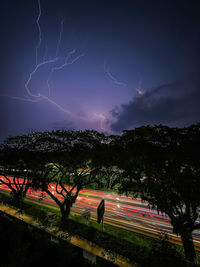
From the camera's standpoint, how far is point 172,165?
6.19 meters

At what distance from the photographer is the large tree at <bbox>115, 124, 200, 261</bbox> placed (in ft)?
18.6

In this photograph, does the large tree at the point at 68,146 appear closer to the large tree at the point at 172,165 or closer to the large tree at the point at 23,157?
the large tree at the point at 23,157

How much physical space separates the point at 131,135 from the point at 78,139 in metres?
6.01

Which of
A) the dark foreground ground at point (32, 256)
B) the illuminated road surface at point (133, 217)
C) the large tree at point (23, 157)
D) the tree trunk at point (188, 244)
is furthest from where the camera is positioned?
the illuminated road surface at point (133, 217)

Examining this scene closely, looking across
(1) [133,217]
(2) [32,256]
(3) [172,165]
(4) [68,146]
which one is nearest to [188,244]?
(3) [172,165]

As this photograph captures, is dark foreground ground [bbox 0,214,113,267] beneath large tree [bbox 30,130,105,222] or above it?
beneath

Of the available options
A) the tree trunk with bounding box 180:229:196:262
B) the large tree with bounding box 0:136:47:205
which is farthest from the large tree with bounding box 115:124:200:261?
the large tree with bounding box 0:136:47:205

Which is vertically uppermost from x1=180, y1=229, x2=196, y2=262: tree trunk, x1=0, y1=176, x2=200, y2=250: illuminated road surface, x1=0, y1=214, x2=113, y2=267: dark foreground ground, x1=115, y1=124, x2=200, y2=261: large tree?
x1=115, y1=124, x2=200, y2=261: large tree

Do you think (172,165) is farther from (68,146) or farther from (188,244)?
(68,146)

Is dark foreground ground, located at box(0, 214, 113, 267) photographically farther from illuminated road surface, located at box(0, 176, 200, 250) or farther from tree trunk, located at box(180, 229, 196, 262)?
illuminated road surface, located at box(0, 176, 200, 250)

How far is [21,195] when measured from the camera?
15898mm

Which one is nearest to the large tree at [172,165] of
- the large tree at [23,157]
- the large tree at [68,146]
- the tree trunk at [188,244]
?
the tree trunk at [188,244]

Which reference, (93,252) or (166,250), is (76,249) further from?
(166,250)

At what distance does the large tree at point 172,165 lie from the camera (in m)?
5.67
